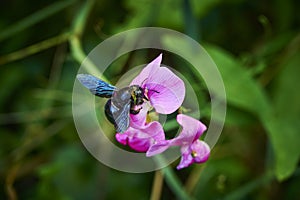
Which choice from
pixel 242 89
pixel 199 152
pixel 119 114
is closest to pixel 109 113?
pixel 119 114

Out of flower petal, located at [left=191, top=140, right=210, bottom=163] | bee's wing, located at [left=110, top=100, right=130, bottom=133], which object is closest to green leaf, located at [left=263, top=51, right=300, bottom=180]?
flower petal, located at [left=191, top=140, right=210, bottom=163]

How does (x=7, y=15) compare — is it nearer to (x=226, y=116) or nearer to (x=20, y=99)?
(x=20, y=99)

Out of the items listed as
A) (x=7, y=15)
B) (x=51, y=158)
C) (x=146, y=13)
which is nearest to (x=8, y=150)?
(x=51, y=158)

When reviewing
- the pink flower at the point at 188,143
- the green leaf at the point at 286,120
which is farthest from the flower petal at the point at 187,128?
the green leaf at the point at 286,120

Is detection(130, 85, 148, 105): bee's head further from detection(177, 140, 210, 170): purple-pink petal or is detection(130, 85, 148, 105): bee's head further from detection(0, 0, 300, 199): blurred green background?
detection(0, 0, 300, 199): blurred green background

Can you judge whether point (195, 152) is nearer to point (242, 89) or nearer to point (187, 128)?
point (187, 128)
